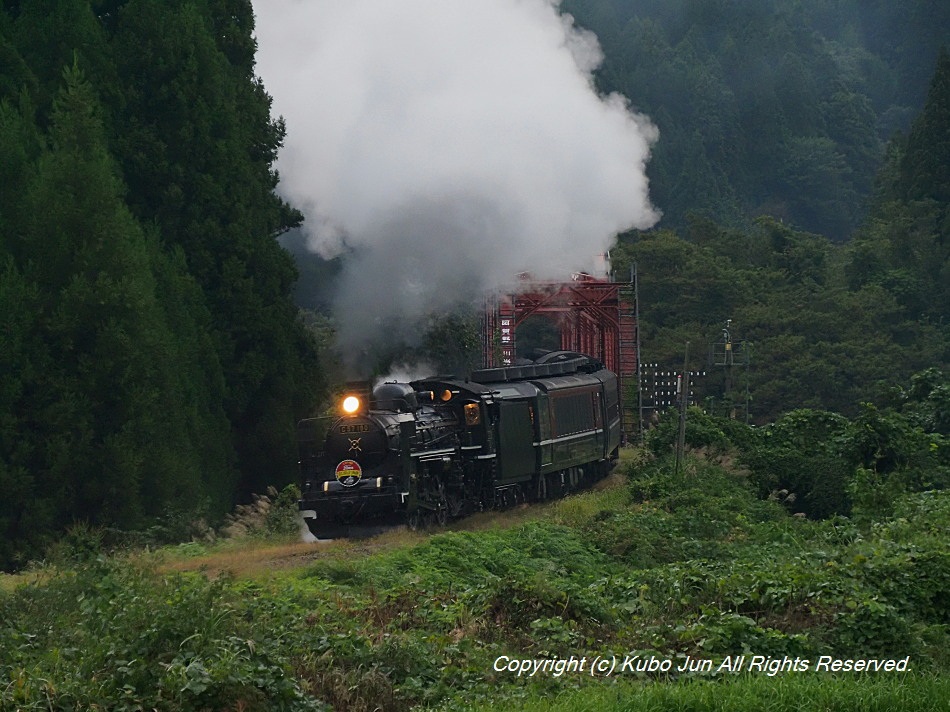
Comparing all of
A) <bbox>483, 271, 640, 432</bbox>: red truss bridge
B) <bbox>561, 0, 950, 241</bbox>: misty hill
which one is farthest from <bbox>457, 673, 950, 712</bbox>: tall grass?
<bbox>561, 0, 950, 241</bbox>: misty hill

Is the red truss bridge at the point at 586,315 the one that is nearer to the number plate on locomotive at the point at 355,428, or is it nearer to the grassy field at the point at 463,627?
the number plate on locomotive at the point at 355,428

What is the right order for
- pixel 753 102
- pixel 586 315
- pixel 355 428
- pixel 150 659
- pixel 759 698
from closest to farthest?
pixel 759 698, pixel 150 659, pixel 355 428, pixel 586 315, pixel 753 102

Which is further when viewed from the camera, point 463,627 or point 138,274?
point 138,274

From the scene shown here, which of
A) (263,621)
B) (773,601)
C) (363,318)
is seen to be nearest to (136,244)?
(363,318)

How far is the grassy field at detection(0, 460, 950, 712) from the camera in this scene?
32.4 feet

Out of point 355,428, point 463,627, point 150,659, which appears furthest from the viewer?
point 355,428

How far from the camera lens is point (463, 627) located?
41.5 ft

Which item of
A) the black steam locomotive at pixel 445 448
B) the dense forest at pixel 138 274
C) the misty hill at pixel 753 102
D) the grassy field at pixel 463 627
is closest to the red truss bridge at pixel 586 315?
the black steam locomotive at pixel 445 448

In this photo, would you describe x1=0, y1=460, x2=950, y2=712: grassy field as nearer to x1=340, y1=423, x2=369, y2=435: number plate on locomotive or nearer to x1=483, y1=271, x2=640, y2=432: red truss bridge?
x1=340, y1=423, x2=369, y2=435: number plate on locomotive

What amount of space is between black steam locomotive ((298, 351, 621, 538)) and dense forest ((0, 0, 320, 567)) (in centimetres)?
314

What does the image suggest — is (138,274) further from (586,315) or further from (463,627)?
(586,315)

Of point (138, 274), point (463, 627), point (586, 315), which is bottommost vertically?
point (463, 627)

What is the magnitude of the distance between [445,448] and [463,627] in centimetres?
994

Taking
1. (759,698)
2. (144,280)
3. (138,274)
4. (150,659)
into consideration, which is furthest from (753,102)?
(150,659)
